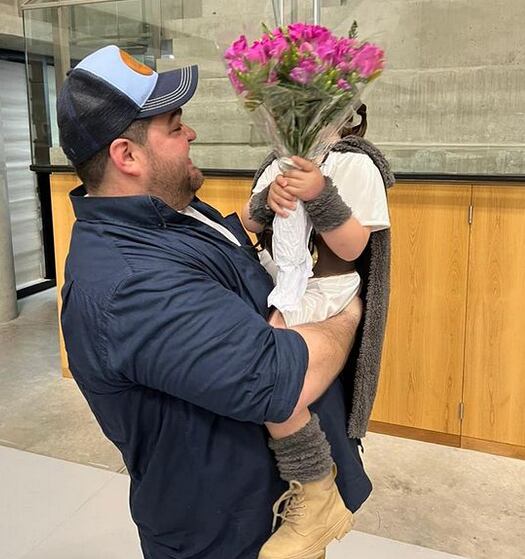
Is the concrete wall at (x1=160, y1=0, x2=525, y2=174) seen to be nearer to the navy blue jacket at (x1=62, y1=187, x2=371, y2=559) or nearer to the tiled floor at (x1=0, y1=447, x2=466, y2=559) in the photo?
the tiled floor at (x1=0, y1=447, x2=466, y2=559)

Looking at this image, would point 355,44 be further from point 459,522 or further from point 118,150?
point 459,522

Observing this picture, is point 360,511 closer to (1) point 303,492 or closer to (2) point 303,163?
(1) point 303,492

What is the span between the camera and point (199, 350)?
1033 millimetres

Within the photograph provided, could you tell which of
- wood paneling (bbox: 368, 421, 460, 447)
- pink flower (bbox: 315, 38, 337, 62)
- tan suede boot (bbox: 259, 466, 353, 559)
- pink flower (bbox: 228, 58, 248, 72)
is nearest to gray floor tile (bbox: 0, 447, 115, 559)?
wood paneling (bbox: 368, 421, 460, 447)

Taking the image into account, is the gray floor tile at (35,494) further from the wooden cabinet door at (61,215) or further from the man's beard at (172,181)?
the man's beard at (172,181)

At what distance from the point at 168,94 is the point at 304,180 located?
0.94ft

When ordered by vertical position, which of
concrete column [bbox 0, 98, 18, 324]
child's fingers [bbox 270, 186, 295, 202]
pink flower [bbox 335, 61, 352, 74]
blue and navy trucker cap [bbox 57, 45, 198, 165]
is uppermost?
pink flower [bbox 335, 61, 352, 74]

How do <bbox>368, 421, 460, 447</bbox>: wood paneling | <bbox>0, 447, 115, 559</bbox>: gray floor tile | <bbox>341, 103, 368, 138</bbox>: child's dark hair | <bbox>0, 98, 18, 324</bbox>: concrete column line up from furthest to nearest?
1. <bbox>0, 98, 18, 324</bbox>: concrete column
2. <bbox>368, 421, 460, 447</bbox>: wood paneling
3. <bbox>0, 447, 115, 559</bbox>: gray floor tile
4. <bbox>341, 103, 368, 138</bbox>: child's dark hair

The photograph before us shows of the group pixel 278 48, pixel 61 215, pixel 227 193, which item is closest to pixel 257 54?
pixel 278 48

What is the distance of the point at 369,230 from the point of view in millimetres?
1326

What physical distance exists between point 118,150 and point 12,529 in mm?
1881

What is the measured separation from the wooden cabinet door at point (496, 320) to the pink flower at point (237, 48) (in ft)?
6.02

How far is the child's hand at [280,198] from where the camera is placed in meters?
1.23

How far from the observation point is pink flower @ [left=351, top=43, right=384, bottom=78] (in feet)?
3.74
